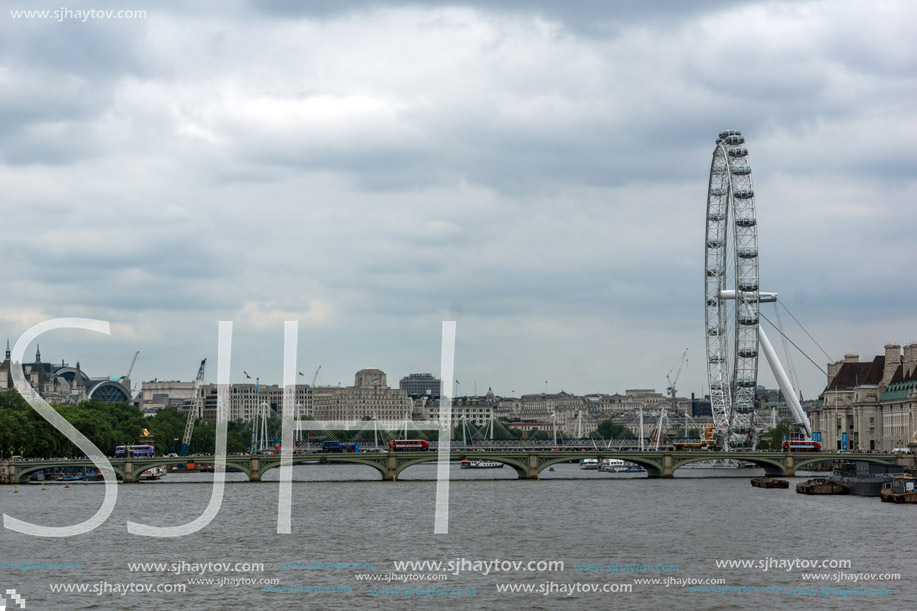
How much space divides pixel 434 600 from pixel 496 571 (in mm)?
6924

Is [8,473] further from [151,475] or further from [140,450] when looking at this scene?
[140,450]

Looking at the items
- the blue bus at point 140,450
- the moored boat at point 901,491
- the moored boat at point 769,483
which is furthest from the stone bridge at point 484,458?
the moored boat at point 901,491

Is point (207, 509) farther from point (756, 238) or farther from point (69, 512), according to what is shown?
point (756, 238)

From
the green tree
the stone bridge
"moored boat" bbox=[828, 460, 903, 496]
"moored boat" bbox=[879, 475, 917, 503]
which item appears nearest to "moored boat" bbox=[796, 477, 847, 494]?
"moored boat" bbox=[828, 460, 903, 496]

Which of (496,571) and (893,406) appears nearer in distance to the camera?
(496,571)

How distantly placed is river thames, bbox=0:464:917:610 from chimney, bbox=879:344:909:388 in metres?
76.4

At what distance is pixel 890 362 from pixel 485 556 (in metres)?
121

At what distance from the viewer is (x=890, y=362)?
16038cm

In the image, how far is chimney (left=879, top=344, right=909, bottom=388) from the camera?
520ft

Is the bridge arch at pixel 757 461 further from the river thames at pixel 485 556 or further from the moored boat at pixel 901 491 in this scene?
the moored boat at pixel 901 491

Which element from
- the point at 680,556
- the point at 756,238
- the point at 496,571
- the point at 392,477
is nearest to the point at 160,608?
the point at 496,571

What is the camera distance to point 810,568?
47156 millimetres

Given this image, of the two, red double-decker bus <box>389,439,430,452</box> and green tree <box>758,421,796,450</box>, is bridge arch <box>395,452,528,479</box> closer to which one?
red double-decker bus <box>389,439,430,452</box>

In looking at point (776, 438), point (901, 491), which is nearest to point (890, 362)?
point (776, 438)
